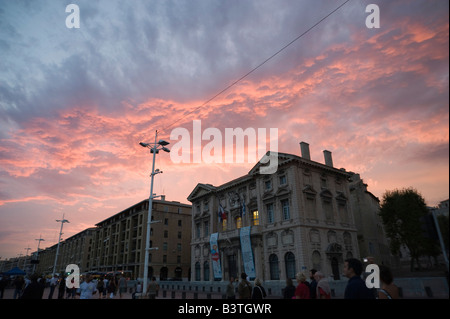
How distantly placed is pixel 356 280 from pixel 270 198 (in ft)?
108

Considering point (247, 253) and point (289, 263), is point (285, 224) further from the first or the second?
point (247, 253)

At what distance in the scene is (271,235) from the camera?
36.3 metres

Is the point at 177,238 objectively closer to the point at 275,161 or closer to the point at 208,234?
the point at 208,234

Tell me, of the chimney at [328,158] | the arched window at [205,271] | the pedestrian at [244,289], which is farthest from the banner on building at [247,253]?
the pedestrian at [244,289]

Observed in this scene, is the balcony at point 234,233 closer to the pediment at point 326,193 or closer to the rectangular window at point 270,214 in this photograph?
the rectangular window at point 270,214

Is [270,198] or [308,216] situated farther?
[270,198]

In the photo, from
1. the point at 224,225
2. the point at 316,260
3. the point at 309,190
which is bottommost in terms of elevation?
the point at 316,260

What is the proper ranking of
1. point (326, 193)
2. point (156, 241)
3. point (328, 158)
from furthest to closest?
1. point (156, 241)
2. point (328, 158)
3. point (326, 193)

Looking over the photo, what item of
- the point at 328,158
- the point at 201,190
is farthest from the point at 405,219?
the point at 201,190

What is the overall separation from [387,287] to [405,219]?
4458cm

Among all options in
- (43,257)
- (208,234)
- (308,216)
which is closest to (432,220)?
(308,216)

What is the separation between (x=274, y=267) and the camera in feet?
115

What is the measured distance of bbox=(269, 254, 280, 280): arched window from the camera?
3462 centimetres
